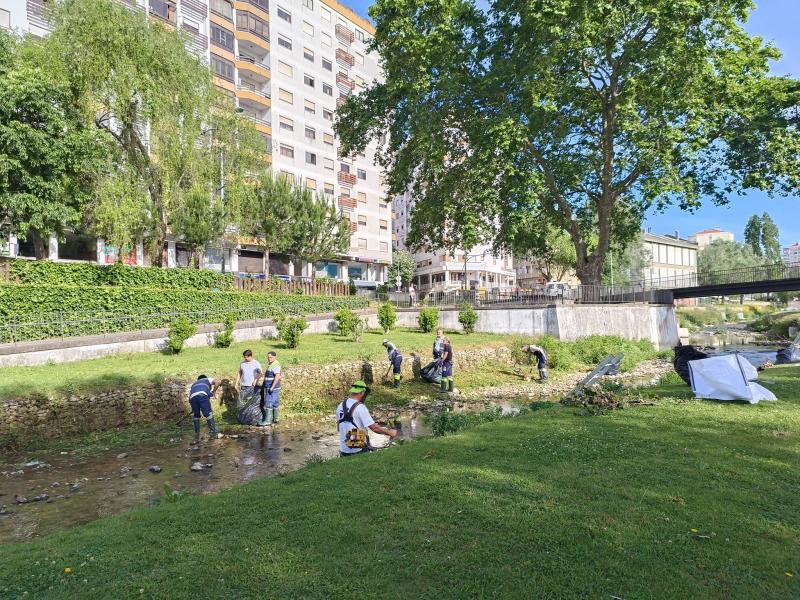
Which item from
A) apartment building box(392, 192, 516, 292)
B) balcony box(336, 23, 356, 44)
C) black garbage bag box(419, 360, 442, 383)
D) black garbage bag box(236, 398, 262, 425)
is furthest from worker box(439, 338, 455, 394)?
balcony box(336, 23, 356, 44)

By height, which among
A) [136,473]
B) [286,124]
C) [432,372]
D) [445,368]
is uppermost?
[286,124]

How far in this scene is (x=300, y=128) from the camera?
47.0 metres

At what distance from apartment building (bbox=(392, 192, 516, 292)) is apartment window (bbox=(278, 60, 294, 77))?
73.4 ft

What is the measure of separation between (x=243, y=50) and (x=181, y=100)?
80.4ft

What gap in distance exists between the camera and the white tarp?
924 cm

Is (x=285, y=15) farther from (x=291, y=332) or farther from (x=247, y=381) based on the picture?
(x=247, y=381)

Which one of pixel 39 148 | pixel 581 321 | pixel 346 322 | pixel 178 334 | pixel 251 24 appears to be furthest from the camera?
pixel 251 24

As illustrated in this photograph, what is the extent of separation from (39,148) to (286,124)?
28795 millimetres

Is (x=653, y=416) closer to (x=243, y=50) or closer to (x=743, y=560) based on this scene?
(x=743, y=560)

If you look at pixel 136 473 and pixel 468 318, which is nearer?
pixel 136 473

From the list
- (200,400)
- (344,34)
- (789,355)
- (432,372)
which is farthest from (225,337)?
(344,34)

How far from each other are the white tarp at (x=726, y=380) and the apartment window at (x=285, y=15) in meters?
50.8

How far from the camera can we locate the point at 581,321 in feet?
85.9

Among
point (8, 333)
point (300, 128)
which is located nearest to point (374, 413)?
point (8, 333)
